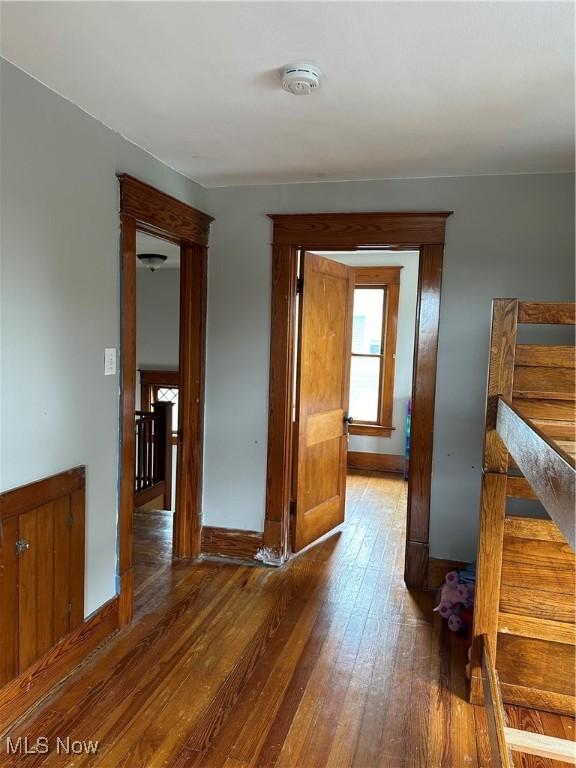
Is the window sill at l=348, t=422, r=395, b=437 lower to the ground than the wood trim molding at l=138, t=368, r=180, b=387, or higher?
lower

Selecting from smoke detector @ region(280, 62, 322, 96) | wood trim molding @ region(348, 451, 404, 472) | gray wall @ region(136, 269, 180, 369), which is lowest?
wood trim molding @ region(348, 451, 404, 472)

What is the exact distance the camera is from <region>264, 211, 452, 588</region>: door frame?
314cm

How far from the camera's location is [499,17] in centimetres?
153

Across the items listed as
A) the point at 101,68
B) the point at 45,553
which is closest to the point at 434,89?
the point at 101,68

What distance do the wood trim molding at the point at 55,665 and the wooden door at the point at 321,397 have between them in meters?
1.38

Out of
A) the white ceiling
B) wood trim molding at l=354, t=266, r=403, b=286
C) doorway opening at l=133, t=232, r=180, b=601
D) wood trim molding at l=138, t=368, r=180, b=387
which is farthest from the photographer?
wood trim molding at l=138, t=368, r=180, b=387

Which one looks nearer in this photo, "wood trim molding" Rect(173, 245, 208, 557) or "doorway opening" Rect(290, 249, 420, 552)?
"wood trim molding" Rect(173, 245, 208, 557)

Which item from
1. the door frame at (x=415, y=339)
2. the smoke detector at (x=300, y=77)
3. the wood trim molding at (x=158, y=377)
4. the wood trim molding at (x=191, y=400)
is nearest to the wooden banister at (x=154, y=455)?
the wood trim molding at (x=191, y=400)

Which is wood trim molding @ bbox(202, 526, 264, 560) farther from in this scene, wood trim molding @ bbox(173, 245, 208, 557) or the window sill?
the window sill

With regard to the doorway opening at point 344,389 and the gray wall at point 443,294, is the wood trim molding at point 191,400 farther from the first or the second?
the doorway opening at point 344,389

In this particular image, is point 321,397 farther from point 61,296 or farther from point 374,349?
point 374,349

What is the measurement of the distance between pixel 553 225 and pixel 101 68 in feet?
7.77

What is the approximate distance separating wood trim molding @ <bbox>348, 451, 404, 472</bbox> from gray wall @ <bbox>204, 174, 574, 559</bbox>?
8.93 ft

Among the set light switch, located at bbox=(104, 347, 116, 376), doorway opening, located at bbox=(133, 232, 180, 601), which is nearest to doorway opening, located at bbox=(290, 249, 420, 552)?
doorway opening, located at bbox=(133, 232, 180, 601)
